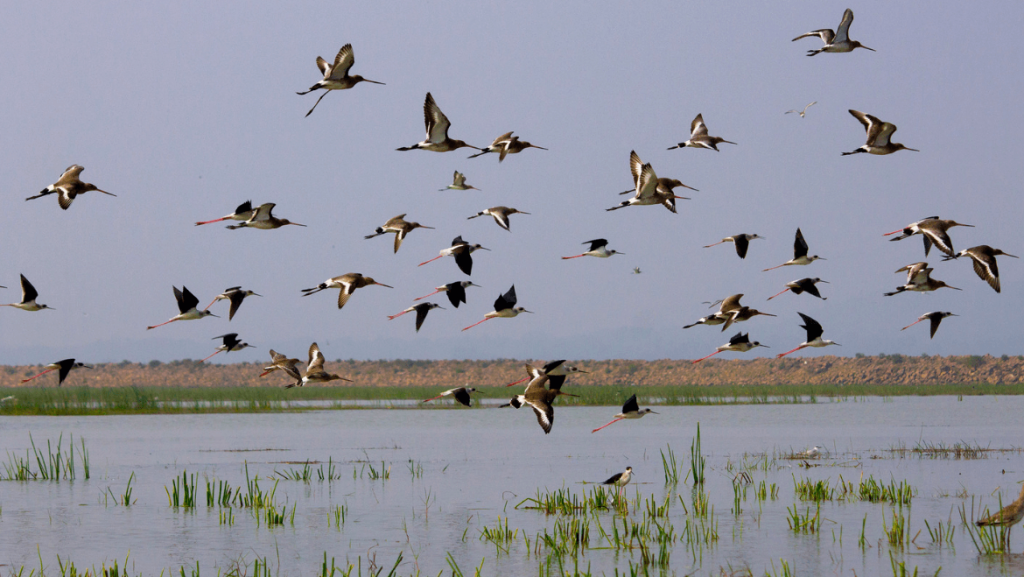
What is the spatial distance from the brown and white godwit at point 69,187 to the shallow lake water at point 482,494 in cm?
472

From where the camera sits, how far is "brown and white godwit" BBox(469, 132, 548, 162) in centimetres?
1891

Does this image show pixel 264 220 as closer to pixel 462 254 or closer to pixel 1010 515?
pixel 462 254

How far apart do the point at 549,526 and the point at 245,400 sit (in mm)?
36198

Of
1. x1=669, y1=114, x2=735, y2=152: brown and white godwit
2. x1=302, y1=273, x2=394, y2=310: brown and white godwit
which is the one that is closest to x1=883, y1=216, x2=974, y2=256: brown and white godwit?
x1=669, y1=114, x2=735, y2=152: brown and white godwit

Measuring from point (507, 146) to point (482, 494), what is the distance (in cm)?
592

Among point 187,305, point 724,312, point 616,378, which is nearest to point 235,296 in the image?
point 187,305

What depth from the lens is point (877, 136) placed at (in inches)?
731

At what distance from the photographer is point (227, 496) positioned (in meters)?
17.0

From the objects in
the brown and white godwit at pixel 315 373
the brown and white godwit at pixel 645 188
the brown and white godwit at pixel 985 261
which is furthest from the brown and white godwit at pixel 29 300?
the brown and white godwit at pixel 985 261

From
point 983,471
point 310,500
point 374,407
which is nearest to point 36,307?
point 310,500

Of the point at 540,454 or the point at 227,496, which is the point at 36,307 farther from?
the point at 540,454

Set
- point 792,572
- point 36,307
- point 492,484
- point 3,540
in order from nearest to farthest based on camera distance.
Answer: point 792,572 → point 3,540 → point 36,307 → point 492,484

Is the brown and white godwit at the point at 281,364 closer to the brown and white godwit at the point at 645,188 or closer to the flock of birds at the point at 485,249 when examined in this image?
the flock of birds at the point at 485,249

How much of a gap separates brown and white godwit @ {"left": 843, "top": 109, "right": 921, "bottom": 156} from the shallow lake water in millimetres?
5288
